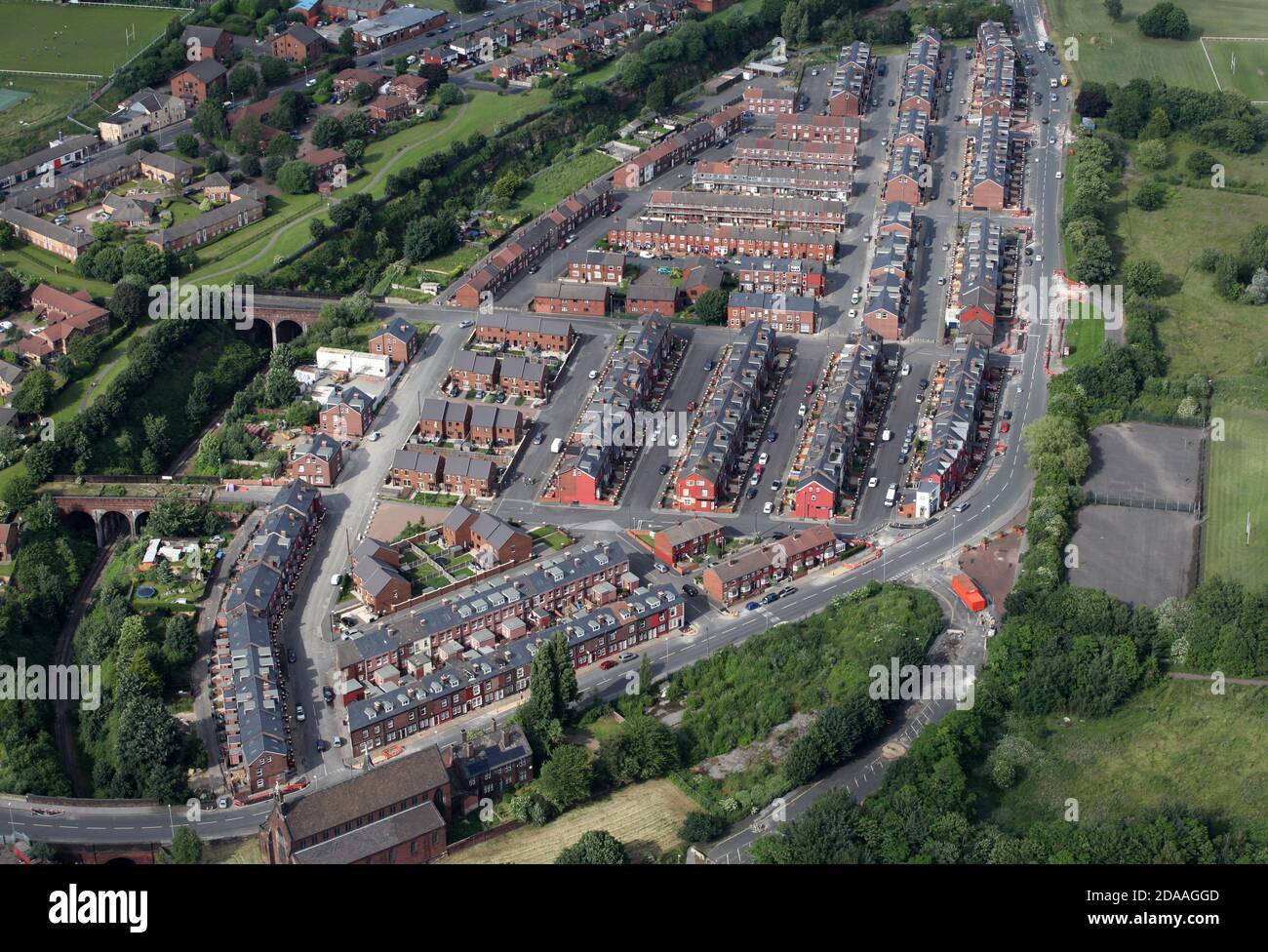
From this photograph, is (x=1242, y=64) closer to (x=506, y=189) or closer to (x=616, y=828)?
(x=506, y=189)

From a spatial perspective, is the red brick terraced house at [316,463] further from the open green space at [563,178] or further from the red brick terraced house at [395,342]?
the open green space at [563,178]

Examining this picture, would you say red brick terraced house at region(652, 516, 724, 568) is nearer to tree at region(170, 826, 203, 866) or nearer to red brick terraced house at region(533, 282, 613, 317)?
red brick terraced house at region(533, 282, 613, 317)

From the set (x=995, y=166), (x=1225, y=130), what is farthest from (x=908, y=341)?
(x=1225, y=130)

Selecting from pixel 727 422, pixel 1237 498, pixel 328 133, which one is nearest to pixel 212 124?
pixel 328 133

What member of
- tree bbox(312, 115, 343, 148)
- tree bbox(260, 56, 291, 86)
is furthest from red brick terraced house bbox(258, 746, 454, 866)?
tree bbox(260, 56, 291, 86)

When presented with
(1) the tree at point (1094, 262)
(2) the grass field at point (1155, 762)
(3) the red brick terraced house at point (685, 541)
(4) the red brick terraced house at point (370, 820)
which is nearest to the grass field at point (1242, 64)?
(1) the tree at point (1094, 262)

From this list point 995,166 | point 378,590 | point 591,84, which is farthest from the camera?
point 591,84

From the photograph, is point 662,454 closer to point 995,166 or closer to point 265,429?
point 265,429
